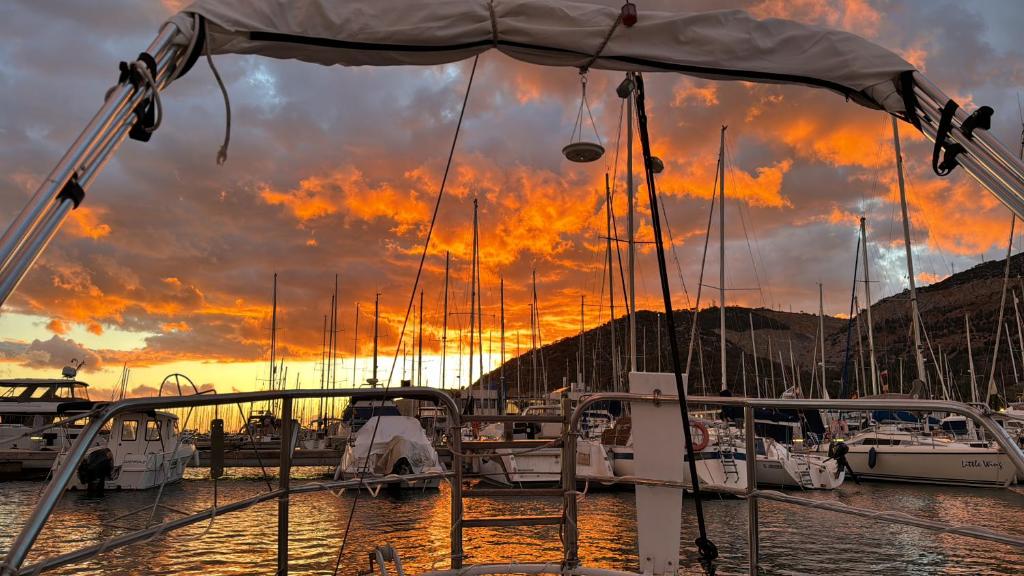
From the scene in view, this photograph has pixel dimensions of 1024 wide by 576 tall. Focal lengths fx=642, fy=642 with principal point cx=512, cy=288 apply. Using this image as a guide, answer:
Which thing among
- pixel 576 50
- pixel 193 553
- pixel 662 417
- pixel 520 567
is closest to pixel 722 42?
pixel 576 50

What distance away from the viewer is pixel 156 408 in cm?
364

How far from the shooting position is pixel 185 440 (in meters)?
30.7

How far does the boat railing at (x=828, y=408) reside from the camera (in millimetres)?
3137

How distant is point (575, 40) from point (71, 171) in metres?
2.82

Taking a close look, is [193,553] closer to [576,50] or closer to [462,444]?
[462,444]

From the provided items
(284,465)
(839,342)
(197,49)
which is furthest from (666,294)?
(839,342)

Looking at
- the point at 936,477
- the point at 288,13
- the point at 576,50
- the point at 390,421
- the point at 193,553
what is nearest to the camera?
the point at 288,13

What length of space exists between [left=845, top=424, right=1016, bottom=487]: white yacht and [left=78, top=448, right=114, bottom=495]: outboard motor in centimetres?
2796

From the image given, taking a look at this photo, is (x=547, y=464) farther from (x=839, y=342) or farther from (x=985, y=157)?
(x=839, y=342)

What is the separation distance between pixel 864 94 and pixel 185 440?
33103mm

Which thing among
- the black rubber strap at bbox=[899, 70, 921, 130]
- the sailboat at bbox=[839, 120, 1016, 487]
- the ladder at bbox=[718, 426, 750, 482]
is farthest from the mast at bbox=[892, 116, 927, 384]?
the black rubber strap at bbox=[899, 70, 921, 130]

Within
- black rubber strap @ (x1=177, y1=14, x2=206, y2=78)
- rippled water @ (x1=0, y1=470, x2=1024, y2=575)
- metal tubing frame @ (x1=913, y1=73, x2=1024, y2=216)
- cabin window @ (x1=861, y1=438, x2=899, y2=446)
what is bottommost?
rippled water @ (x1=0, y1=470, x2=1024, y2=575)

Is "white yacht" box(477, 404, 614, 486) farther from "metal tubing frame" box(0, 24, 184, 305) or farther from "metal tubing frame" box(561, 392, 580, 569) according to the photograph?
"metal tubing frame" box(0, 24, 184, 305)

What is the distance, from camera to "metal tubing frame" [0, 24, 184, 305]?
96.0 inches
